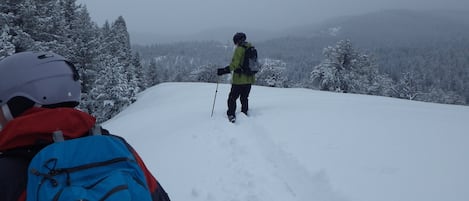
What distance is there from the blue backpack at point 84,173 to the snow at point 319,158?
3.07 m

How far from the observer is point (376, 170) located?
4.48 m

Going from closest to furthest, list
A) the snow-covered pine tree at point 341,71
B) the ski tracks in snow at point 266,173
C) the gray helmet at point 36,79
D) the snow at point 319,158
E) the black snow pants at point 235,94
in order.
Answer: the gray helmet at point 36,79
the snow at point 319,158
the ski tracks in snow at point 266,173
the black snow pants at point 235,94
the snow-covered pine tree at point 341,71

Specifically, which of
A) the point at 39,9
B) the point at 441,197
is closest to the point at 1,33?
the point at 39,9

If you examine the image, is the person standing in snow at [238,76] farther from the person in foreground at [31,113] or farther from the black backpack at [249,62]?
the person in foreground at [31,113]

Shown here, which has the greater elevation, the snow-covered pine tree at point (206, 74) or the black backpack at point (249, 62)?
the black backpack at point (249, 62)

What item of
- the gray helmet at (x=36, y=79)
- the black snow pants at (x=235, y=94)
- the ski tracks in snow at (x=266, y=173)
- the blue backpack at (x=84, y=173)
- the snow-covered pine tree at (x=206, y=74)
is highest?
the gray helmet at (x=36, y=79)

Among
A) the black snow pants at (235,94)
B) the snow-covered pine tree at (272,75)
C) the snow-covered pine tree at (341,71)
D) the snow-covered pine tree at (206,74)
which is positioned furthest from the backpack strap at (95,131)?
the snow-covered pine tree at (206,74)

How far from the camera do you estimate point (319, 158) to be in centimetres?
514

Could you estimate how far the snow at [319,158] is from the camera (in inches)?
163

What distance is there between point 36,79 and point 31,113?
0.59 ft

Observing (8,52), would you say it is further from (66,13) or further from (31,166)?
(31,166)

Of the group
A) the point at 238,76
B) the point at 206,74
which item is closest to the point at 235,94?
the point at 238,76

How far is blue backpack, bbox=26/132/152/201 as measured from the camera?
1.48 metres

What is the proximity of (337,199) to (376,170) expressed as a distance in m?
0.84
